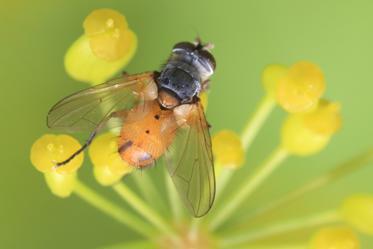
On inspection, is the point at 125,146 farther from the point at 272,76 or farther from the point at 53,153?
the point at 272,76

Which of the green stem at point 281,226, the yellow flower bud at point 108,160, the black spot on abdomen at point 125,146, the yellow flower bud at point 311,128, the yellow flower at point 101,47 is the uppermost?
the yellow flower at point 101,47

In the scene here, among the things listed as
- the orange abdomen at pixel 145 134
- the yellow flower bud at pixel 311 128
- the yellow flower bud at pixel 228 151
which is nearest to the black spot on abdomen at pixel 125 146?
the orange abdomen at pixel 145 134

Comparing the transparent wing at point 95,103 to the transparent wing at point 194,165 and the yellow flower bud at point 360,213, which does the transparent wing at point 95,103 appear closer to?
the transparent wing at point 194,165

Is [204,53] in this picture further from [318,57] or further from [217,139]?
[318,57]

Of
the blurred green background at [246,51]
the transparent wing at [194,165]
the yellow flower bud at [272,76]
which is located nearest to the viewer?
the transparent wing at [194,165]

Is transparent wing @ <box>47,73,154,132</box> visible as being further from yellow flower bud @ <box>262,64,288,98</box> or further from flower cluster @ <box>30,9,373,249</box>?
yellow flower bud @ <box>262,64,288,98</box>

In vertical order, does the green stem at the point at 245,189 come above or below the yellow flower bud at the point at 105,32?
below

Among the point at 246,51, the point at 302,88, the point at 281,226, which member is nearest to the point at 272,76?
the point at 302,88
